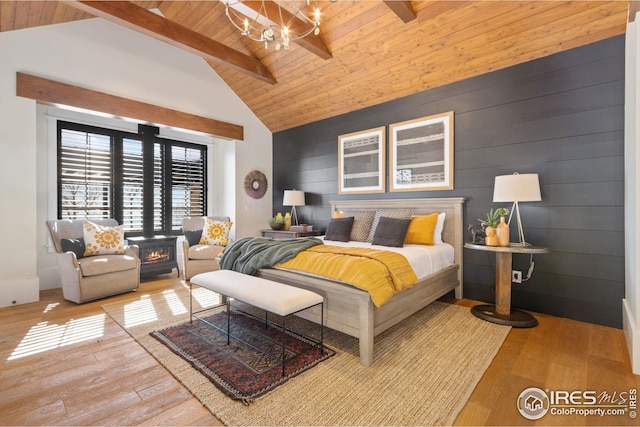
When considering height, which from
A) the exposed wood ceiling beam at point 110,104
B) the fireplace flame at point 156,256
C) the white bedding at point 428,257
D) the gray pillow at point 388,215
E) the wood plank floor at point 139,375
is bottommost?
the wood plank floor at point 139,375

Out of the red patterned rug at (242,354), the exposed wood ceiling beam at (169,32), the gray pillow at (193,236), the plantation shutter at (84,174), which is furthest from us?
the gray pillow at (193,236)

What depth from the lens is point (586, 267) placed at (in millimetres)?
2709

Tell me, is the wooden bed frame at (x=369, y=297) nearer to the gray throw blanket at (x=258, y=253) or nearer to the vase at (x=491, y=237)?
the gray throw blanket at (x=258, y=253)

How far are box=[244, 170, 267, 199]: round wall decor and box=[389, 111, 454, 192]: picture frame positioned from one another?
277 cm

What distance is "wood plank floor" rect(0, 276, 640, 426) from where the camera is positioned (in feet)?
4.86

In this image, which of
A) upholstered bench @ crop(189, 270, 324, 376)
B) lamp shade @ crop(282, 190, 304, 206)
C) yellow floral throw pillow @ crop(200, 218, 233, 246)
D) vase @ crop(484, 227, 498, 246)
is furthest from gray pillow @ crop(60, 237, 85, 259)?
vase @ crop(484, 227, 498, 246)

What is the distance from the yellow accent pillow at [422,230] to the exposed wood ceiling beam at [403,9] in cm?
214

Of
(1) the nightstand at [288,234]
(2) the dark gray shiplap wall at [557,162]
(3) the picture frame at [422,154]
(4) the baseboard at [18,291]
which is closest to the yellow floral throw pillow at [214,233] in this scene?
(1) the nightstand at [288,234]

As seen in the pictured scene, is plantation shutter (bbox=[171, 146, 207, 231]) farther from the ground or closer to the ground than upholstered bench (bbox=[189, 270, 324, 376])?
farther from the ground

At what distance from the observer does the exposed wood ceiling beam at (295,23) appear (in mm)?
3163

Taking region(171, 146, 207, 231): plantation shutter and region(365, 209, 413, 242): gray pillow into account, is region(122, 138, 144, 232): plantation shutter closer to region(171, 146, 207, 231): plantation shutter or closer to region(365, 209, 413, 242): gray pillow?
region(171, 146, 207, 231): plantation shutter

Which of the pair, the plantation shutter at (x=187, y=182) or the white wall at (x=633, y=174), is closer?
the white wall at (x=633, y=174)

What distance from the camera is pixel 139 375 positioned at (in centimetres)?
185

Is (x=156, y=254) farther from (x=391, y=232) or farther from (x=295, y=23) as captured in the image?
(x=295, y=23)
